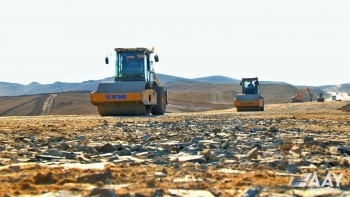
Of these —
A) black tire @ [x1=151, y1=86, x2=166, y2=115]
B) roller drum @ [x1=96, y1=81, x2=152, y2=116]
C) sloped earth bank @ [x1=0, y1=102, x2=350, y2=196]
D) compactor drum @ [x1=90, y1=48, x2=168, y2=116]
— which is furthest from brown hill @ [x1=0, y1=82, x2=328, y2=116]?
sloped earth bank @ [x1=0, y1=102, x2=350, y2=196]

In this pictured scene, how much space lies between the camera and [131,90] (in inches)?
795

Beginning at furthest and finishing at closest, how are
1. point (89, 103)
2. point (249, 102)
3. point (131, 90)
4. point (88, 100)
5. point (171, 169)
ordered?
1. point (88, 100)
2. point (89, 103)
3. point (249, 102)
4. point (131, 90)
5. point (171, 169)

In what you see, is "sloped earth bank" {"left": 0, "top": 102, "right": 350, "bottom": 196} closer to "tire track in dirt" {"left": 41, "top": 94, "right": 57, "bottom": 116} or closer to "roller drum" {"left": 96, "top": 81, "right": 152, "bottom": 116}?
"roller drum" {"left": 96, "top": 81, "right": 152, "bottom": 116}

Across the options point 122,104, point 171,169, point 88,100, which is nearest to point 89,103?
point 88,100

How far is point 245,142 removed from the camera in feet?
20.5

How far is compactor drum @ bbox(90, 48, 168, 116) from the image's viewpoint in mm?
20125

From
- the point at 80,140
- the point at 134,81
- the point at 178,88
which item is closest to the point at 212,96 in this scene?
the point at 178,88

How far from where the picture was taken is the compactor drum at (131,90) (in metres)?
20.1

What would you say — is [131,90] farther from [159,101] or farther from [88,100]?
[88,100]

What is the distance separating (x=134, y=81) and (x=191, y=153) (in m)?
17.0

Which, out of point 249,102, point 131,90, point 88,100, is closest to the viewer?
point 131,90

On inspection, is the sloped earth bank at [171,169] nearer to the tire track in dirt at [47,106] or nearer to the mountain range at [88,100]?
the mountain range at [88,100]

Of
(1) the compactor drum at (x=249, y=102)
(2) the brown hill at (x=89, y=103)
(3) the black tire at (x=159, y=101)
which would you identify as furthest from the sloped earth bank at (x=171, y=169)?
(2) the brown hill at (x=89, y=103)

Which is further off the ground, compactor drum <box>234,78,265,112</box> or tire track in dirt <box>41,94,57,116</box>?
compactor drum <box>234,78,265,112</box>
